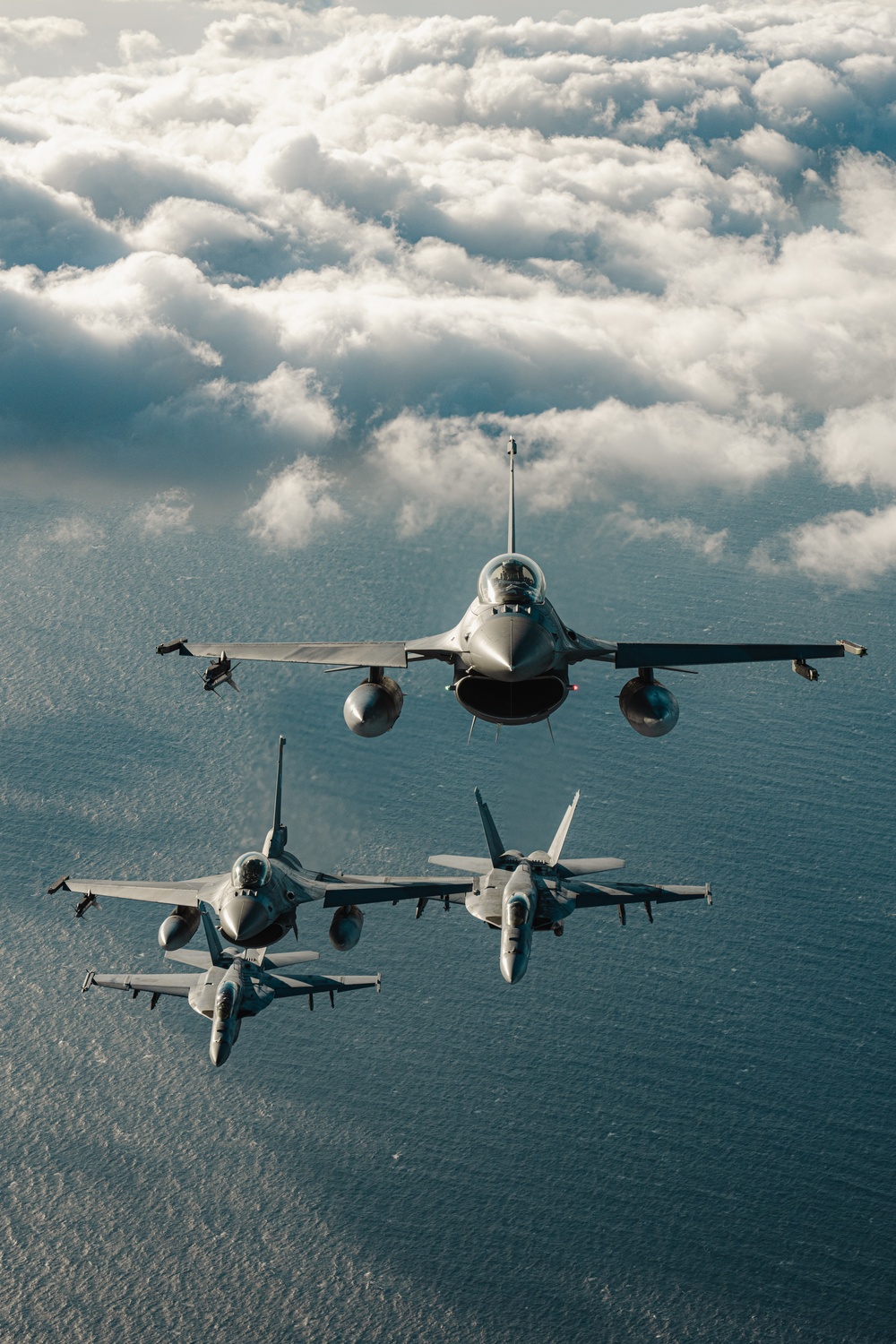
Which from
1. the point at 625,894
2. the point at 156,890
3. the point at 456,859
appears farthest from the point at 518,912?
the point at 156,890

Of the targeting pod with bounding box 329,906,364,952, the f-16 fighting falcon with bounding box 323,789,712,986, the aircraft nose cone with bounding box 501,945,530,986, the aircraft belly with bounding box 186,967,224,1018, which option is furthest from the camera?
the aircraft belly with bounding box 186,967,224,1018

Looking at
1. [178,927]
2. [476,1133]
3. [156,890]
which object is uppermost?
[178,927]

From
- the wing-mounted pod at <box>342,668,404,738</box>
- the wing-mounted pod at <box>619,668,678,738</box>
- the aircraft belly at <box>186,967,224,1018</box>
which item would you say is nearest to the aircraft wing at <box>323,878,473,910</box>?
the aircraft belly at <box>186,967,224,1018</box>

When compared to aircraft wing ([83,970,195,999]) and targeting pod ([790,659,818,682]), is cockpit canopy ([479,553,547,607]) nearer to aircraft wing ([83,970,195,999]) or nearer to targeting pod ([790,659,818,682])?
targeting pod ([790,659,818,682])

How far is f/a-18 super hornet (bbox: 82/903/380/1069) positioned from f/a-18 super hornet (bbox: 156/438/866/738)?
127 feet

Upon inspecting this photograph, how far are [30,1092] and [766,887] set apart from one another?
121 metres

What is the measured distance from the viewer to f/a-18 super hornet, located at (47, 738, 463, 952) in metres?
66.5

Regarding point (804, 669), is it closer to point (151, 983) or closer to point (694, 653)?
point (694, 653)

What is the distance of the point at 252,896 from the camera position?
220 ft

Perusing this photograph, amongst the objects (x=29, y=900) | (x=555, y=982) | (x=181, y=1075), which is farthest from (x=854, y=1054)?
(x=29, y=900)

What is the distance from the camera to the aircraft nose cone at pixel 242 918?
215 feet

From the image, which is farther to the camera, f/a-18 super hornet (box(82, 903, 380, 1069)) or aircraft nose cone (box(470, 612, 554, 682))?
f/a-18 super hornet (box(82, 903, 380, 1069))

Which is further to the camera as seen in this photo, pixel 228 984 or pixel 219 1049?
pixel 228 984

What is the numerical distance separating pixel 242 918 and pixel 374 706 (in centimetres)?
2782
